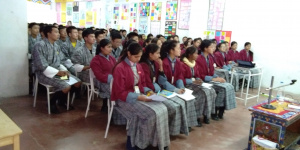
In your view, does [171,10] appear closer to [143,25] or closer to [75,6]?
[143,25]

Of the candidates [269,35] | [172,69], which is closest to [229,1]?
[269,35]

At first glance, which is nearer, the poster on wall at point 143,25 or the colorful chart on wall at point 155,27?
the colorful chart on wall at point 155,27

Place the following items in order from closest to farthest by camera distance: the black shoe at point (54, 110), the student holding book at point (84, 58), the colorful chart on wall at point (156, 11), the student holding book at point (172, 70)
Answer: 1. the student holding book at point (172, 70)
2. the black shoe at point (54, 110)
3. the student holding book at point (84, 58)
4. the colorful chart on wall at point (156, 11)

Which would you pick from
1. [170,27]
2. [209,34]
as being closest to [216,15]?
[209,34]

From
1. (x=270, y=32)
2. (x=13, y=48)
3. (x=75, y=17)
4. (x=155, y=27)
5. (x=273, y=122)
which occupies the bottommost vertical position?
(x=273, y=122)

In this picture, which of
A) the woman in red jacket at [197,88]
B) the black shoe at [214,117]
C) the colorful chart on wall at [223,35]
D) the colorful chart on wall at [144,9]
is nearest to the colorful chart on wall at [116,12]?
the colorful chart on wall at [144,9]

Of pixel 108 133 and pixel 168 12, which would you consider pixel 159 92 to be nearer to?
pixel 108 133

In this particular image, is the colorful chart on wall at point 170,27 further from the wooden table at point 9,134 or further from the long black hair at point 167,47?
the wooden table at point 9,134

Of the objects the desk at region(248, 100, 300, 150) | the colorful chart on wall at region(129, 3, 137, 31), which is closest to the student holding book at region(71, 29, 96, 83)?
the desk at region(248, 100, 300, 150)

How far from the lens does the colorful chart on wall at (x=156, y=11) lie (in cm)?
830

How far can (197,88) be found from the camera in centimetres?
344

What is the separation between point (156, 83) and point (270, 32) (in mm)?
4416

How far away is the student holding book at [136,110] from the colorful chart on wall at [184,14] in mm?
5325

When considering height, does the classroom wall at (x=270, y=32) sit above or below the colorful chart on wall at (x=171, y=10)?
below
